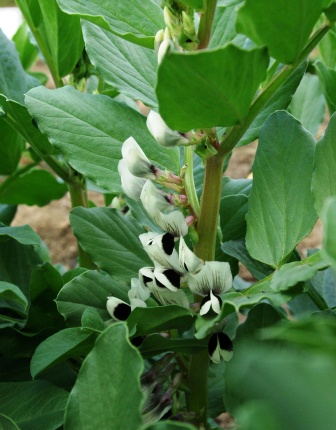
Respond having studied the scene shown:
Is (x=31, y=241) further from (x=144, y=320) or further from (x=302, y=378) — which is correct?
(x=302, y=378)

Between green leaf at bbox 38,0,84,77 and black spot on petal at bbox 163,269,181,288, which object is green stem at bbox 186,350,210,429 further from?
green leaf at bbox 38,0,84,77

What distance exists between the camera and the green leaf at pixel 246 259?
58 centimetres

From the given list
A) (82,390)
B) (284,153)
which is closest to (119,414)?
(82,390)

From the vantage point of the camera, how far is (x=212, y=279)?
0.49 metres

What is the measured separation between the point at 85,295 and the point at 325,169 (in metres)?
0.22

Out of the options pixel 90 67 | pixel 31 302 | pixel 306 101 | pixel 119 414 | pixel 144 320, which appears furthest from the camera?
pixel 306 101

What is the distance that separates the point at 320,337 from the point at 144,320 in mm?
267

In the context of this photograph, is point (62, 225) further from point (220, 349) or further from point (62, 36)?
point (220, 349)

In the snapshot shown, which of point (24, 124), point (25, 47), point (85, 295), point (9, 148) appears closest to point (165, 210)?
point (85, 295)

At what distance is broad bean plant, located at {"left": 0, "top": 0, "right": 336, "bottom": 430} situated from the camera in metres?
0.38

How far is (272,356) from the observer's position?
25cm

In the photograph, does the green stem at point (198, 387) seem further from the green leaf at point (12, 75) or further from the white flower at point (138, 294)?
the green leaf at point (12, 75)

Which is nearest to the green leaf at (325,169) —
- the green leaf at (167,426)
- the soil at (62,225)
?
the green leaf at (167,426)

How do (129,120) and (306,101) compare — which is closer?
(129,120)
